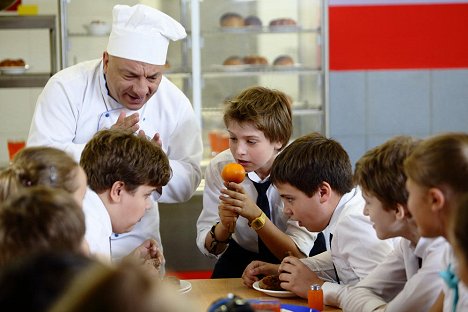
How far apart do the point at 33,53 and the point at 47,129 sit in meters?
3.81

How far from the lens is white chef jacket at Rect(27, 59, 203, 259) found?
2.99 m

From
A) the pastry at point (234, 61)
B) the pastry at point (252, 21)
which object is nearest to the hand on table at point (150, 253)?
the pastry at point (234, 61)

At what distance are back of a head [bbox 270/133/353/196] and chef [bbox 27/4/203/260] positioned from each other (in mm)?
503

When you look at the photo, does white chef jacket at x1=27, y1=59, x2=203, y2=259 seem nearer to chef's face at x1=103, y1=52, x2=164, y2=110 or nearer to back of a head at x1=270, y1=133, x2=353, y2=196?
chef's face at x1=103, y1=52, x2=164, y2=110

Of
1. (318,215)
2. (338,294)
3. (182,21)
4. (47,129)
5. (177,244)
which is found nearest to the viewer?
(338,294)

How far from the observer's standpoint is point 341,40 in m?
6.60

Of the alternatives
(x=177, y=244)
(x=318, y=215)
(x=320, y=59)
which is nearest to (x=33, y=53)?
(x=320, y=59)

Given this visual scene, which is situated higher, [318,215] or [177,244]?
[318,215]

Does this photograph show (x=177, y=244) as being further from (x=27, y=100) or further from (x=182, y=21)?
(x=27, y=100)

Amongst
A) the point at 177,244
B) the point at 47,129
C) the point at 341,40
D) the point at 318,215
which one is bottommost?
the point at 177,244

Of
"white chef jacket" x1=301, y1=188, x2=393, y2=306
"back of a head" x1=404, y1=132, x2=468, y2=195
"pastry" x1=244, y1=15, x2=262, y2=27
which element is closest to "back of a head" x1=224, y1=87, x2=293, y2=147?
"white chef jacket" x1=301, y1=188, x2=393, y2=306

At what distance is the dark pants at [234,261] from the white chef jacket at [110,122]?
27cm

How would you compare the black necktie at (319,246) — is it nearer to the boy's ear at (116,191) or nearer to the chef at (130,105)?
the chef at (130,105)

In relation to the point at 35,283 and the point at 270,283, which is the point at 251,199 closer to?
the point at 270,283
